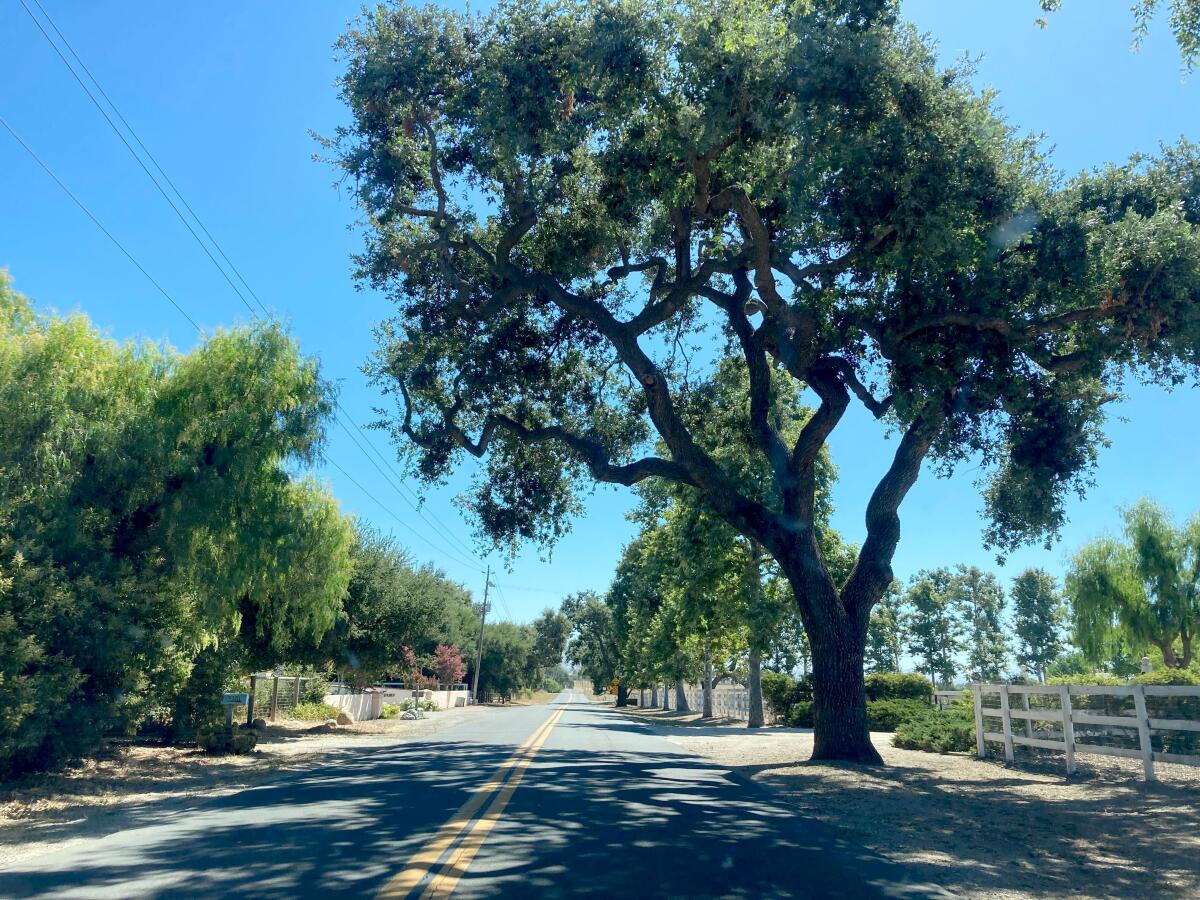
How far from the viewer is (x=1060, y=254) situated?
12.5 metres

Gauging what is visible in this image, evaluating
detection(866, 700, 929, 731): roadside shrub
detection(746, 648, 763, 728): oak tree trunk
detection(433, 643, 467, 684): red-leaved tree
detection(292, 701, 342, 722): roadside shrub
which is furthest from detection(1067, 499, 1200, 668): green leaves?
detection(433, 643, 467, 684): red-leaved tree

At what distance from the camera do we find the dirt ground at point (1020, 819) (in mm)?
7473

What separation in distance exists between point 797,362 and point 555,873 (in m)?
11.0

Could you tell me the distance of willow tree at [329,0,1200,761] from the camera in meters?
12.2

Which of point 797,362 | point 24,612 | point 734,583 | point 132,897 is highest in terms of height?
point 797,362

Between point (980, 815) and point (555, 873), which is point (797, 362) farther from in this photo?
point (555, 873)

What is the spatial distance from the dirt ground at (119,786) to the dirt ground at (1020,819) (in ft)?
29.9

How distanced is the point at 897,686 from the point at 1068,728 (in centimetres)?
1797

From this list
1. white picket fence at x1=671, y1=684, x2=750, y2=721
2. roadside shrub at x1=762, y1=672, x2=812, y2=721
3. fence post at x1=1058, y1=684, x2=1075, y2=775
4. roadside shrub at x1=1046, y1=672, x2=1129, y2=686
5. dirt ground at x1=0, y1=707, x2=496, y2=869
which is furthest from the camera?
white picket fence at x1=671, y1=684, x2=750, y2=721

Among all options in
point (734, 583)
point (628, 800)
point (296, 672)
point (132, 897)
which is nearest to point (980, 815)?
point (628, 800)

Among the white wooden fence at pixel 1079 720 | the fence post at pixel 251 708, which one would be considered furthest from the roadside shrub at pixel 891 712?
the fence post at pixel 251 708

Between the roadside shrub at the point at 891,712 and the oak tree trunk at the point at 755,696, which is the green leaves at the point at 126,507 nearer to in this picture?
the roadside shrub at the point at 891,712

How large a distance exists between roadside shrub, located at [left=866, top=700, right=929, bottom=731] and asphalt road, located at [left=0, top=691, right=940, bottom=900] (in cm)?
1215

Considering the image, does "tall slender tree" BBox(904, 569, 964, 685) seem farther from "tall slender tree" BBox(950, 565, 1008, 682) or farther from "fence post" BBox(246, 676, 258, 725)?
"fence post" BBox(246, 676, 258, 725)
